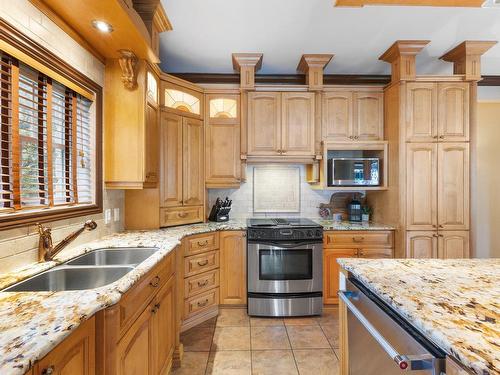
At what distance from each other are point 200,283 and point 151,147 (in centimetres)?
143

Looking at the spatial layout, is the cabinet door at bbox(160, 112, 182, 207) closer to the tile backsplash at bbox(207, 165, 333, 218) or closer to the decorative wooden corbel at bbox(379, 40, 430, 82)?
the tile backsplash at bbox(207, 165, 333, 218)

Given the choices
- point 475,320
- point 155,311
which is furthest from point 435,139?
point 155,311

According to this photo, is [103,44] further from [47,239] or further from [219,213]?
[219,213]

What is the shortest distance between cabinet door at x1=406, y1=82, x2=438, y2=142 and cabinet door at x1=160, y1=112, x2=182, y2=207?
2.49 m

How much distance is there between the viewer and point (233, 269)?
302 centimetres

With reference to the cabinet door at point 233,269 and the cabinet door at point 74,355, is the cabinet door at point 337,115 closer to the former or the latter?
the cabinet door at point 233,269

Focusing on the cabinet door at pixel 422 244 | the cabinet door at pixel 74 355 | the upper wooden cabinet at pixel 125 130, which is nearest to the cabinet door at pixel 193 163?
the upper wooden cabinet at pixel 125 130

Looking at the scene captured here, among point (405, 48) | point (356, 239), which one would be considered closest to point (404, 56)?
point (405, 48)

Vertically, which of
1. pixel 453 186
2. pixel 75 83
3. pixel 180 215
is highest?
pixel 75 83

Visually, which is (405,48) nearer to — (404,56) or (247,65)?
(404,56)

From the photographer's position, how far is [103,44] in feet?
6.78

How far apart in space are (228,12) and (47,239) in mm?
2163

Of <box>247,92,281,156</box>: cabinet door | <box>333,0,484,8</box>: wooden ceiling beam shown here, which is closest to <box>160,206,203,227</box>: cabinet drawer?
<box>247,92,281,156</box>: cabinet door

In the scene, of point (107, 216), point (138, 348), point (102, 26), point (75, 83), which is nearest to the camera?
point (138, 348)
